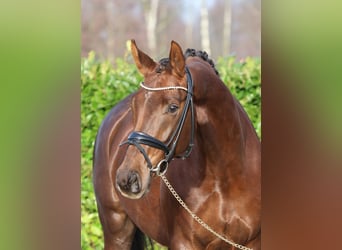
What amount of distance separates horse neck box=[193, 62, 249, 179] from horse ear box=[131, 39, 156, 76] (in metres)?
0.20

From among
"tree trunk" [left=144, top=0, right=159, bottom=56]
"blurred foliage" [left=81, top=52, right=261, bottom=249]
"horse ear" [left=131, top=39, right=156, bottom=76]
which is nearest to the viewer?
"horse ear" [left=131, top=39, right=156, bottom=76]

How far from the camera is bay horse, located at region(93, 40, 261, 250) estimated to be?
2.09 m

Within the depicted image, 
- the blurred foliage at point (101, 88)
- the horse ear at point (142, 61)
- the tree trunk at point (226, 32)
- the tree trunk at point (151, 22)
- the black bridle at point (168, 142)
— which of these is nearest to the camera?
the black bridle at point (168, 142)

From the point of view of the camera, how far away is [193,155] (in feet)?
8.04

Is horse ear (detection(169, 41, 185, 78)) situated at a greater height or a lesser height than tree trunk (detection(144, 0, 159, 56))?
lesser

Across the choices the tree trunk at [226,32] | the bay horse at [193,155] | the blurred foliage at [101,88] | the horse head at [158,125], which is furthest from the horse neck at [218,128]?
the tree trunk at [226,32]

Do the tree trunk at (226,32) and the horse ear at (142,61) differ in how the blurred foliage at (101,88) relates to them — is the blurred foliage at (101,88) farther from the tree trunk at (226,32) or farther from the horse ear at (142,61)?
the horse ear at (142,61)

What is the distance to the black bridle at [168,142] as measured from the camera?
2057 millimetres

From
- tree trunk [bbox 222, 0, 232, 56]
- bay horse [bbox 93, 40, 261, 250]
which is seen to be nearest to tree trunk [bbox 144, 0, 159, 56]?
tree trunk [bbox 222, 0, 232, 56]

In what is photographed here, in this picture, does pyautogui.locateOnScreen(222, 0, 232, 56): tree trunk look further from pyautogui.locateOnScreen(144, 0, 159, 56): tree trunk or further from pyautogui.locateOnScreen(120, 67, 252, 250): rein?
pyautogui.locateOnScreen(120, 67, 252, 250): rein

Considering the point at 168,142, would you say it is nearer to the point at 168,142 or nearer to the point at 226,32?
the point at 168,142

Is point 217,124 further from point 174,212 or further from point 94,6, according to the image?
point 94,6

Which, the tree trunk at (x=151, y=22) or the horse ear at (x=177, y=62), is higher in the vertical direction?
the tree trunk at (x=151, y=22)
